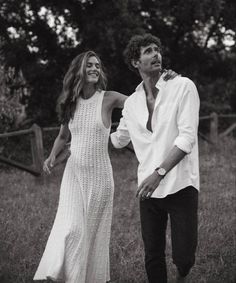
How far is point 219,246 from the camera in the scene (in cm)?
505

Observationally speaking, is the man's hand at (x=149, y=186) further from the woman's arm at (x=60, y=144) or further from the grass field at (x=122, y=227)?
the grass field at (x=122, y=227)

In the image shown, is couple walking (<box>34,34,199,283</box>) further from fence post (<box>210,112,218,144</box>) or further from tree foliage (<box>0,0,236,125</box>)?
fence post (<box>210,112,218,144</box>)

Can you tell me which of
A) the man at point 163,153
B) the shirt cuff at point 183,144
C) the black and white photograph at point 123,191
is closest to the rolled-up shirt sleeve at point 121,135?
the black and white photograph at point 123,191

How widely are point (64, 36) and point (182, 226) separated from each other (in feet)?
43.1

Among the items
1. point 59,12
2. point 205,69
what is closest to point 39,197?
point 59,12

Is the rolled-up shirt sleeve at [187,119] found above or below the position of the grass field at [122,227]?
above

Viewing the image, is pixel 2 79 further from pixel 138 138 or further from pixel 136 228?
pixel 138 138

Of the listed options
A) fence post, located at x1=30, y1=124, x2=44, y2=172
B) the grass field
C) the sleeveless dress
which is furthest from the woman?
fence post, located at x1=30, y1=124, x2=44, y2=172

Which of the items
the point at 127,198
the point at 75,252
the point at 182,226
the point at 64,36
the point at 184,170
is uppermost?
the point at 64,36

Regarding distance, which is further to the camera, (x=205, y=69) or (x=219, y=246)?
(x=205, y=69)

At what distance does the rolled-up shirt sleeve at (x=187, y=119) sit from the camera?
296cm

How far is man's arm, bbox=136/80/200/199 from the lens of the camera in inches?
114

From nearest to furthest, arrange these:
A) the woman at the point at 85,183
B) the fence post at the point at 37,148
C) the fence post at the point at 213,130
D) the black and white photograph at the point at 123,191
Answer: the black and white photograph at the point at 123,191 → the woman at the point at 85,183 → the fence post at the point at 37,148 → the fence post at the point at 213,130

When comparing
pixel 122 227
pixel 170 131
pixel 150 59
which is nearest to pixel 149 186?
pixel 170 131
